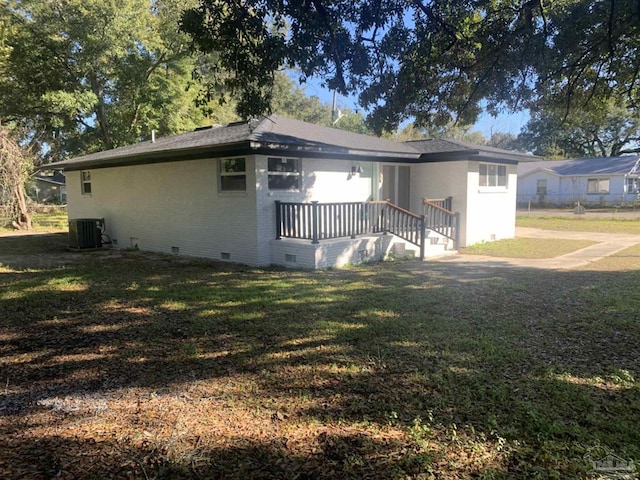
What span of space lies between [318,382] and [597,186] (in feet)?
138

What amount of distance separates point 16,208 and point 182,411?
2146 cm

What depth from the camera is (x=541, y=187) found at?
40.7 meters

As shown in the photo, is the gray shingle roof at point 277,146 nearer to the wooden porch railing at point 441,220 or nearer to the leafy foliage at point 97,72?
the wooden porch railing at point 441,220

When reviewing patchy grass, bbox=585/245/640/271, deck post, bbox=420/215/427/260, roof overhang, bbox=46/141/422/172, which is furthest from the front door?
patchy grass, bbox=585/245/640/271

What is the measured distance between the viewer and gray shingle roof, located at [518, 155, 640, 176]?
119 ft

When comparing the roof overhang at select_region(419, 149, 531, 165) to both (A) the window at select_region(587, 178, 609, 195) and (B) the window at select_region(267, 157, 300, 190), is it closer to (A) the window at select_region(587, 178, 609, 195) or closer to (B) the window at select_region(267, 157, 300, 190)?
(B) the window at select_region(267, 157, 300, 190)

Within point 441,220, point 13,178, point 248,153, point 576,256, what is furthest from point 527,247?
point 13,178

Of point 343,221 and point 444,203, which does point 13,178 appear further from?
point 444,203

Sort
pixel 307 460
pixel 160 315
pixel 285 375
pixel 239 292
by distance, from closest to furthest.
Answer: pixel 307 460, pixel 285 375, pixel 160 315, pixel 239 292

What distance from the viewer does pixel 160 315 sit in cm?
635

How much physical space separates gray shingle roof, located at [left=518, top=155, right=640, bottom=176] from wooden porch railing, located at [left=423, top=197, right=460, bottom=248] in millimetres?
28863

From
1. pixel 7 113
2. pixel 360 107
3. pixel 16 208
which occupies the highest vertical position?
pixel 7 113

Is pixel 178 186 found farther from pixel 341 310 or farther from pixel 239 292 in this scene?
pixel 341 310

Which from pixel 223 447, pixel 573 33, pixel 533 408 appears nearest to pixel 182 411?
pixel 223 447
